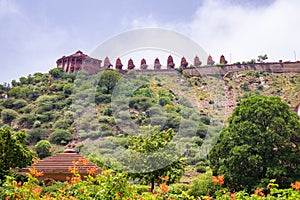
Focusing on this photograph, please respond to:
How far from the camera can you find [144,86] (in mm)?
45156

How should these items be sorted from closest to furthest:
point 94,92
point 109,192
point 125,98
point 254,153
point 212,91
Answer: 1. point 109,192
2. point 254,153
3. point 125,98
4. point 94,92
5. point 212,91

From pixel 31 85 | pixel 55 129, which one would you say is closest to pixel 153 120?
pixel 55 129

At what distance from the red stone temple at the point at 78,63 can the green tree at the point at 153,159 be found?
38228 millimetres

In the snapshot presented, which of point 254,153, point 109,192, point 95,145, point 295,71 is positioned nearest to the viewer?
point 109,192

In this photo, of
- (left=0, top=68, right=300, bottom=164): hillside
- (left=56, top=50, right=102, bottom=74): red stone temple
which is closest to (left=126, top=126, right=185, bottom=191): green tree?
(left=0, top=68, right=300, bottom=164): hillside

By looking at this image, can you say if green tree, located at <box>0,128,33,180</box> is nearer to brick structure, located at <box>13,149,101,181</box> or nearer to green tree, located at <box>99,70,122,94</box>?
brick structure, located at <box>13,149,101,181</box>

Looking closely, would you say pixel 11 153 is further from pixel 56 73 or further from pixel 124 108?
pixel 56 73

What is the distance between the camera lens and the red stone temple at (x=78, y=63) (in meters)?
53.5

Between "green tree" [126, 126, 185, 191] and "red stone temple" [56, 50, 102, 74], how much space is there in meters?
38.2

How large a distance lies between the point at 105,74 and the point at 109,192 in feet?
136

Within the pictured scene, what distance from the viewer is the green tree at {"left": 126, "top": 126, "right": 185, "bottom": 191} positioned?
49.8 feet

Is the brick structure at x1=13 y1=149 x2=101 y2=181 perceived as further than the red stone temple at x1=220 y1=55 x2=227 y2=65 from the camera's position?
No

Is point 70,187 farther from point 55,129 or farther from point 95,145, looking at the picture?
point 55,129

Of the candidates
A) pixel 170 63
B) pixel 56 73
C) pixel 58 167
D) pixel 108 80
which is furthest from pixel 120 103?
pixel 170 63
